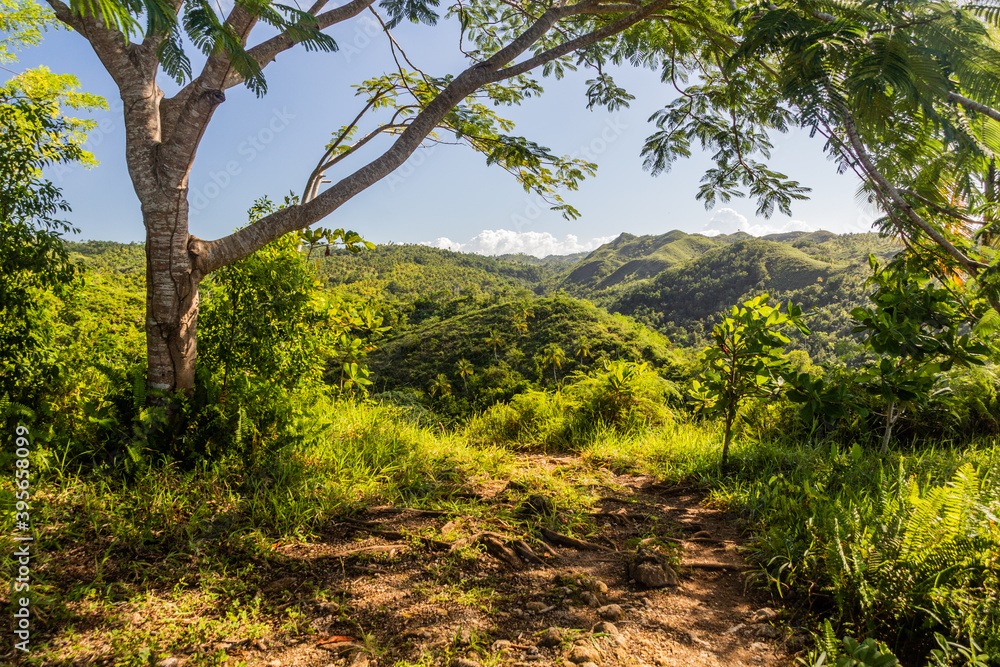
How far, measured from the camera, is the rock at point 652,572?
6.92 feet

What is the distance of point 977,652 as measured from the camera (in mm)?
1404

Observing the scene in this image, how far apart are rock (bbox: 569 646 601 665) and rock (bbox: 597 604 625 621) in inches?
9.2

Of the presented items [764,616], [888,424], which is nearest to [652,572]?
[764,616]

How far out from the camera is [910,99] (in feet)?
6.53

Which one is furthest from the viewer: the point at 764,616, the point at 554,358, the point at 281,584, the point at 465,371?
the point at 465,371

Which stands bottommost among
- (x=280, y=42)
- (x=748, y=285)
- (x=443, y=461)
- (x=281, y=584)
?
(x=281, y=584)

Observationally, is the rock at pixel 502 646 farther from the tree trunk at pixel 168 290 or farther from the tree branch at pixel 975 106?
the tree branch at pixel 975 106

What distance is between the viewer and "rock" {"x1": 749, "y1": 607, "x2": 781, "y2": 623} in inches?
71.5

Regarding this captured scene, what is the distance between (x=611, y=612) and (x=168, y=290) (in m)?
3.23

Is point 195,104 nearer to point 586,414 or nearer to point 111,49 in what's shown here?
point 111,49

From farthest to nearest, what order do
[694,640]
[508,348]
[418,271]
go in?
[418,271] → [508,348] → [694,640]

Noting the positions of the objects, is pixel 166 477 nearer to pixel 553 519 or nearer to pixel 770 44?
pixel 553 519

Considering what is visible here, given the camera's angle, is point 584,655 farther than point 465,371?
No

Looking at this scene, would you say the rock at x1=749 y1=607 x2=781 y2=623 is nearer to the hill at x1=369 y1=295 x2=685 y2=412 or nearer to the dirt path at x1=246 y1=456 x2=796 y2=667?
the dirt path at x1=246 y1=456 x2=796 y2=667
